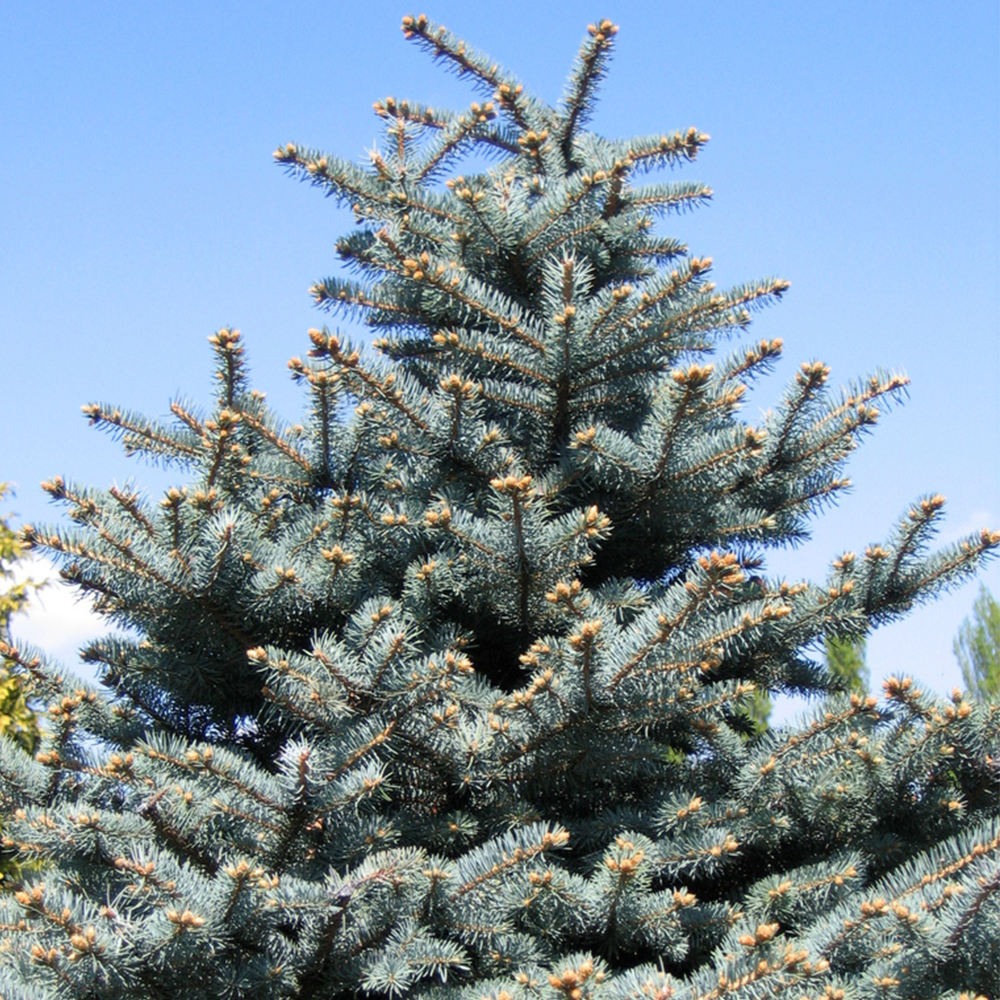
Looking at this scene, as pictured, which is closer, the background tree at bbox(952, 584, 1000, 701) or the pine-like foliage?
the pine-like foliage

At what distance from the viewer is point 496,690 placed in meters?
3.29

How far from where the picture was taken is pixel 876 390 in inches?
141

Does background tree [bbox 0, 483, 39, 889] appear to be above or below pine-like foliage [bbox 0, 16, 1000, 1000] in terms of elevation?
above

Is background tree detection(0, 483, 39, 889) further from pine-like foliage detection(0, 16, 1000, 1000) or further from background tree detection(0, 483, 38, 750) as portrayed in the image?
pine-like foliage detection(0, 16, 1000, 1000)

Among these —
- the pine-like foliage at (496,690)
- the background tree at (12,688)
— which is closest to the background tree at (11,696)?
the background tree at (12,688)

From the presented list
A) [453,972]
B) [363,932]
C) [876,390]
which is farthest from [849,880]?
[876,390]

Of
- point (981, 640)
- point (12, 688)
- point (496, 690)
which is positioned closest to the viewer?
point (496, 690)

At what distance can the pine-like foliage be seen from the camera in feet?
8.70

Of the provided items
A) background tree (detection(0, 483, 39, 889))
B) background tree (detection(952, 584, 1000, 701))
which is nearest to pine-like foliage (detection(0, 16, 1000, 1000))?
background tree (detection(0, 483, 39, 889))

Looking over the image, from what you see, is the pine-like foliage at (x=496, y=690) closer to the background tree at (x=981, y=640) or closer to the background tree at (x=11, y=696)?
the background tree at (x=11, y=696)

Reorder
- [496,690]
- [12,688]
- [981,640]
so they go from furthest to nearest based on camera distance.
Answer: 1. [981,640]
2. [12,688]
3. [496,690]

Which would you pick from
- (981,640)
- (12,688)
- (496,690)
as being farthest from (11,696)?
(981,640)

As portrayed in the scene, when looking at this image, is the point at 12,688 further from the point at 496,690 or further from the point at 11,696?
the point at 496,690

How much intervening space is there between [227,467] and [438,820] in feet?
4.59
